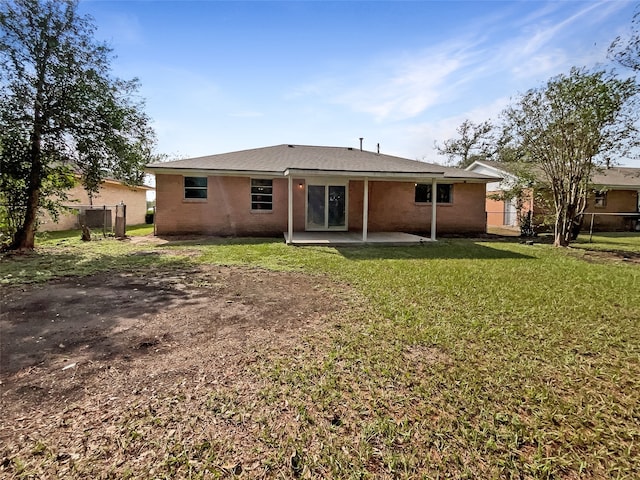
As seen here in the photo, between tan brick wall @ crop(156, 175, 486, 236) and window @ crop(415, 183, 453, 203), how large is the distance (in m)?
0.23

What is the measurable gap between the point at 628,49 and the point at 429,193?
7862 millimetres

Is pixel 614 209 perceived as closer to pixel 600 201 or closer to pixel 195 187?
pixel 600 201

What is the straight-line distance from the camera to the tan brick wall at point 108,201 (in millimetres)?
15739

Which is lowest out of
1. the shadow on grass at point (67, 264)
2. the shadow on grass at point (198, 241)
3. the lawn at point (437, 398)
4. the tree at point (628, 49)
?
the lawn at point (437, 398)

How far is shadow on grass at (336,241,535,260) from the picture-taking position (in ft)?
30.1

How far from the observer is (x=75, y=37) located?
346 inches

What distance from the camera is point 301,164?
13.7 m

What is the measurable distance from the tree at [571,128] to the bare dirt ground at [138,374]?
10.3 m

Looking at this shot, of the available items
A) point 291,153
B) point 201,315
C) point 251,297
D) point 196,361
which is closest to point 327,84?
point 291,153

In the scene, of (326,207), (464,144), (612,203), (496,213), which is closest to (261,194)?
(326,207)

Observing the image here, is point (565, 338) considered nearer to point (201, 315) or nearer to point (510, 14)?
point (201, 315)

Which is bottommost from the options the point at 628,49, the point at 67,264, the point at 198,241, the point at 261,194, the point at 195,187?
the point at 67,264

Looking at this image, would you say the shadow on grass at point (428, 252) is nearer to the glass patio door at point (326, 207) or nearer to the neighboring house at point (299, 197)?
the neighboring house at point (299, 197)

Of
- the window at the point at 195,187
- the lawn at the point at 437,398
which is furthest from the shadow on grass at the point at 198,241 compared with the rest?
the lawn at the point at 437,398
